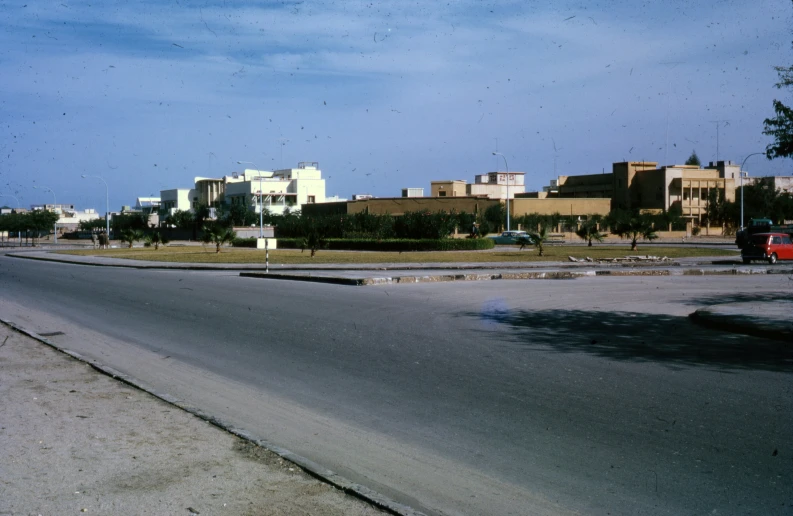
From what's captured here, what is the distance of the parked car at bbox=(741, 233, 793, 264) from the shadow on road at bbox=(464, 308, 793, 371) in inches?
890

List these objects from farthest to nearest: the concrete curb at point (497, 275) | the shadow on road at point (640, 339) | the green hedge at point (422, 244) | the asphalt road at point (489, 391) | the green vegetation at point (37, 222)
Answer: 1. the green vegetation at point (37, 222)
2. the green hedge at point (422, 244)
3. the concrete curb at point (497, 275)
4. the shadow on road at point (640, 339)
5. the asphalt road at point (489, 391)

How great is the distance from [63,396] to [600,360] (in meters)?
6.66

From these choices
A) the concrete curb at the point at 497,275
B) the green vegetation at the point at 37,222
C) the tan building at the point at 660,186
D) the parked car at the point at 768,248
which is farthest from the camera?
the tan building at the point at 660,186

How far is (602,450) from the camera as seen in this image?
602cm

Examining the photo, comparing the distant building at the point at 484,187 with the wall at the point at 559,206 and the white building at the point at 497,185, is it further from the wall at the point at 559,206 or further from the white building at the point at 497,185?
the wall at the point at 559,206

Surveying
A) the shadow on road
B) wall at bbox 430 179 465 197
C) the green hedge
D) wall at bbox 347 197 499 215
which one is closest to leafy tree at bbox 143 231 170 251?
the green hedge

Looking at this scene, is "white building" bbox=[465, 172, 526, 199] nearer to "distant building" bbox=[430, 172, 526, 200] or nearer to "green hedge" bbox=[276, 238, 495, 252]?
"distant building" bbox=[430, 172, 526, 200]

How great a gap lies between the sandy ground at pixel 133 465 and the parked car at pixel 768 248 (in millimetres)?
33026

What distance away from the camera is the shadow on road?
10039mm

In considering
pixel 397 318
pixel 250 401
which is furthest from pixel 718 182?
pixel 250 401

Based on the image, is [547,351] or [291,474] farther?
[547,351]

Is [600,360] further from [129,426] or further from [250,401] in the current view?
[129,426]

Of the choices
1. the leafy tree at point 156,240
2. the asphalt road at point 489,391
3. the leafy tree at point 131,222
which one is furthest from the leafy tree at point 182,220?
the asphalt road at point 489,391

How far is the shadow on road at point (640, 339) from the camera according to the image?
10.0 metres
